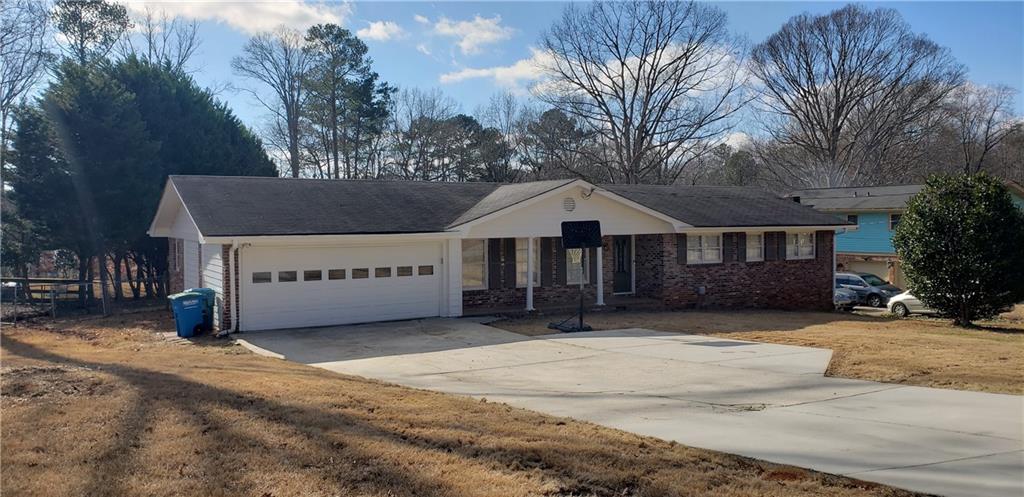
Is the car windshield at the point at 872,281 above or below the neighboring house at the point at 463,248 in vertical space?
below

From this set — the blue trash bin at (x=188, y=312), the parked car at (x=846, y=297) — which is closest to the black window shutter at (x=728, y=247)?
the parked car at (x=846, y=297)

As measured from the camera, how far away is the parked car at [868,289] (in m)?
29.7

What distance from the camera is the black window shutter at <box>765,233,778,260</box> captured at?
23641 mm

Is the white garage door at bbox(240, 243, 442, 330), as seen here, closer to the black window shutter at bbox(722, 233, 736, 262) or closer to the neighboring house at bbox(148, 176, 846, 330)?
the neighboring house at bbox(148, 176, 846, 330)

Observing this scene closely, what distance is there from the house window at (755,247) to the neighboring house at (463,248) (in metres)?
0.05

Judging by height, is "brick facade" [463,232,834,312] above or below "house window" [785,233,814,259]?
below

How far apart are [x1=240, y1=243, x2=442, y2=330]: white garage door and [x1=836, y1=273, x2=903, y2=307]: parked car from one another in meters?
19.7

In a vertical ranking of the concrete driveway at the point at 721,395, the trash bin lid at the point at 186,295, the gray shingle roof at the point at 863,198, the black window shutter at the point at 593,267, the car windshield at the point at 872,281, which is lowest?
the concrete driveway at the point at 721,395

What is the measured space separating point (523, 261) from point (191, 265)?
927cm

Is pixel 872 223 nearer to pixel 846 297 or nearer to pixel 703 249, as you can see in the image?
pixel 846 297

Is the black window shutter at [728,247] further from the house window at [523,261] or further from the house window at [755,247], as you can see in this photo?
the house window at [523,261]

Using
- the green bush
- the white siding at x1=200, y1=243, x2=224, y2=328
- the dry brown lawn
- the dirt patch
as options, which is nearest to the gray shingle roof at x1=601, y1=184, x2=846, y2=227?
the green bush

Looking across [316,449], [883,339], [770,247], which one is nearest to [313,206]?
[316,449]

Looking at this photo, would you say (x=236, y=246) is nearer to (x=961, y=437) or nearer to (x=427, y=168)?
(x=961, y=437)
